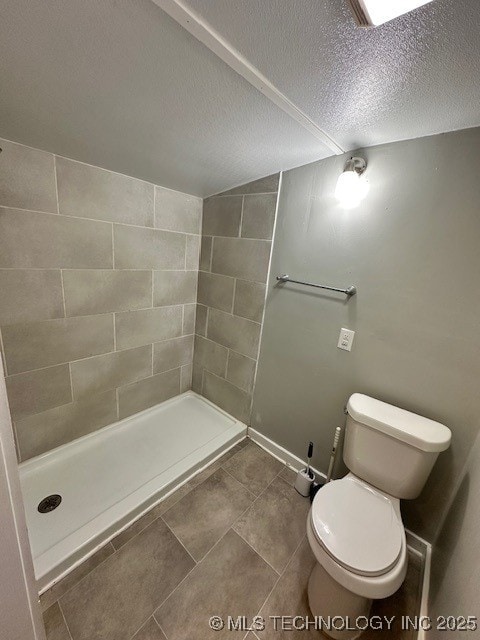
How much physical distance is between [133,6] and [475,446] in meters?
1.98

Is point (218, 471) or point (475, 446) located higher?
point (475, 446)

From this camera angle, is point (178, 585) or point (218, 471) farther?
point (218, 471)

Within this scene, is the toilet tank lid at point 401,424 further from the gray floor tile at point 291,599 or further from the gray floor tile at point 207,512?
the gray floor tile at point 207,512

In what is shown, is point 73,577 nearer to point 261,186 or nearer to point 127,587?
point 127,587

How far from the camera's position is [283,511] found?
59.0 inches

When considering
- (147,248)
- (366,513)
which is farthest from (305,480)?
(147,248)

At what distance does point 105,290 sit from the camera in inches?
65.1

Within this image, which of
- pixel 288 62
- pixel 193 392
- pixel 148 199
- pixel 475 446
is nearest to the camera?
pixel 288 62

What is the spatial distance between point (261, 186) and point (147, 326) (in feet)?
4.33

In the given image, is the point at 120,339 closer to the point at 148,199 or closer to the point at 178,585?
the point at 148,199

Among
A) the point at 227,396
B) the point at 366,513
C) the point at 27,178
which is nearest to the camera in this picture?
the point at 366,513

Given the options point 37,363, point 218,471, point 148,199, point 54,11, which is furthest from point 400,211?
point 37,363

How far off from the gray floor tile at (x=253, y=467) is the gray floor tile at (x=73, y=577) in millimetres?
789

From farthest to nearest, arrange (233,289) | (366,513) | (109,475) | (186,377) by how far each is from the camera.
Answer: (186,377), (233,289), (109,475), (366,513)
